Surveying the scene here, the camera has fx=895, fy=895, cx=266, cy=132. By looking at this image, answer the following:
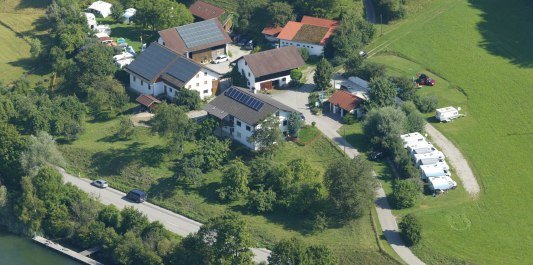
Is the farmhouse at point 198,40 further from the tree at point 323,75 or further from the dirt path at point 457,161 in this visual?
the dirt path at point 457,161

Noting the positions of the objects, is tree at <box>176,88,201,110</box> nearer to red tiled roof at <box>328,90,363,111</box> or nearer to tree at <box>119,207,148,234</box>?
red tiled roof at <box>328,90,363,111</box>

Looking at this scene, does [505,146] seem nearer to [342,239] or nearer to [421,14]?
[342,239]

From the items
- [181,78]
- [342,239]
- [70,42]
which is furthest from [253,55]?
[342,239]

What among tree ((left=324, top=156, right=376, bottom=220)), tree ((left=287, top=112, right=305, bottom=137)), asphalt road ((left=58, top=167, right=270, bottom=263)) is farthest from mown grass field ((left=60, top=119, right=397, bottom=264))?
tree ((left=324, top=156, right=376, bottom=220))

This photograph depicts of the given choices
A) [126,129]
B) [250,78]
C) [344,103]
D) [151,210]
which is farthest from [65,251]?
[344,103]

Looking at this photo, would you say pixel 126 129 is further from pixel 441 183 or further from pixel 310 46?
pixel 441 183

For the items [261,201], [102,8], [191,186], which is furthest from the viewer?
[102,8]

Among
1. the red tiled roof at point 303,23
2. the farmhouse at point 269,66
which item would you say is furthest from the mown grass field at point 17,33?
the red tiled roof at point 303,23
